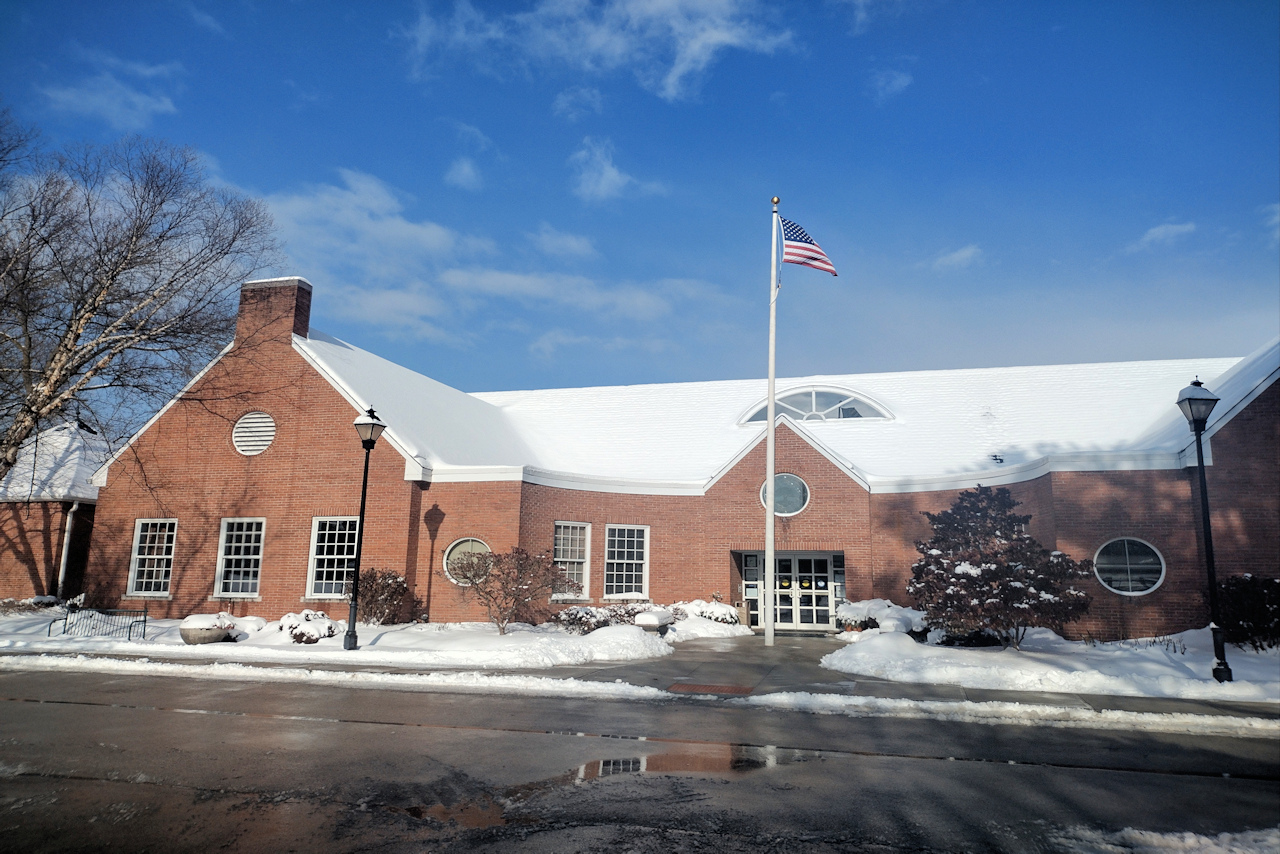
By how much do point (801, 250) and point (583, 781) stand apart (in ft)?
54.2

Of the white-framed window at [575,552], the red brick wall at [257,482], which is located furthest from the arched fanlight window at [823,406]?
the red brick wall at [257,482]

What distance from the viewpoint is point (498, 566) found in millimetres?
20188

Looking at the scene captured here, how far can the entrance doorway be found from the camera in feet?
85.7

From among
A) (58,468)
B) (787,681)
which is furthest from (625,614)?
(58,468)

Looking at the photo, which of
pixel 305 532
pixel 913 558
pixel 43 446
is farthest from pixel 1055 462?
pixel 43 446

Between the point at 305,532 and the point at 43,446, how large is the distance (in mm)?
13772

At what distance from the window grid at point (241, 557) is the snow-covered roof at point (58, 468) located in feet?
22.1

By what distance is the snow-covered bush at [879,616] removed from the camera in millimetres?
21297

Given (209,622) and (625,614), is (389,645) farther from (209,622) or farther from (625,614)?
(625,614)

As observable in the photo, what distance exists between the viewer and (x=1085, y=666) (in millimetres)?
13602

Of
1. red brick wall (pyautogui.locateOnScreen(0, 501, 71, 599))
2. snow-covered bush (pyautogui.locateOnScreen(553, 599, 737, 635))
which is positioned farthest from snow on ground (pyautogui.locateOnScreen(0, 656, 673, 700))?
red brick wall (pyautogui.locateOnScreen(0, 501, 71, 599))

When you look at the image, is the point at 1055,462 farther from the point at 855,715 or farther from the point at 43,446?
the point at 43,446

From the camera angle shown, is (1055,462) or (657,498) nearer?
(1055,462)

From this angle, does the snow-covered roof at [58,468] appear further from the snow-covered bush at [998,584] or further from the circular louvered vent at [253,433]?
the snow-covered bush at [998,584]
